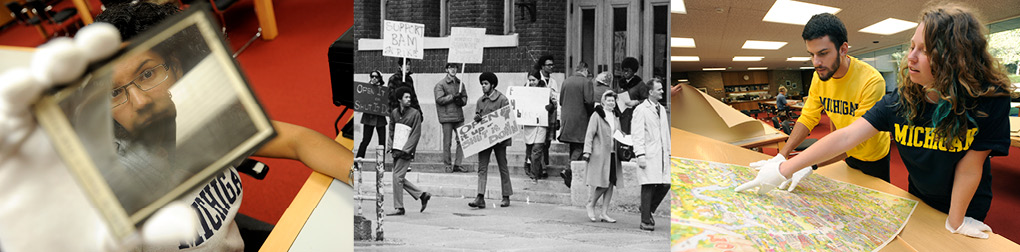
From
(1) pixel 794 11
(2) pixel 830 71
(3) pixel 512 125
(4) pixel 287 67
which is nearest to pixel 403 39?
(3) pixel 512 125

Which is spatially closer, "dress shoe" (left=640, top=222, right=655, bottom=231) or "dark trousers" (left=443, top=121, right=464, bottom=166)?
"dress shoe" (left=640, top=222, right=655, bottom=231)

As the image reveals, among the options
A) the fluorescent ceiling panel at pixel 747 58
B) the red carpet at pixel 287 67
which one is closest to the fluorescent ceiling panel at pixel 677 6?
the fluorescent ceiling panel at pixel 747 58

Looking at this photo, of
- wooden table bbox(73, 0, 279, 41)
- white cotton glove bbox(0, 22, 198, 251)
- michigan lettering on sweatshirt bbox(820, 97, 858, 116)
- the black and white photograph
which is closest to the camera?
white cotton glove bbox(0, 22, 198, 251)

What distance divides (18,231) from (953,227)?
251 centimetres

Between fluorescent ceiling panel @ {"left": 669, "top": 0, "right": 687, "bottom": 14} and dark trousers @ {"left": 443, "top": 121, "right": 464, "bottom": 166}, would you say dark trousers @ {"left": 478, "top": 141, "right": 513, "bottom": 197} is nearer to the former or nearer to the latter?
dark trousers @ {"left": 443, "top": 121, "right": 464, "bottom": 166}

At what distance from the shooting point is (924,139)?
5.73 feet

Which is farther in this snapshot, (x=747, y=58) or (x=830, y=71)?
(x=747, y=58)

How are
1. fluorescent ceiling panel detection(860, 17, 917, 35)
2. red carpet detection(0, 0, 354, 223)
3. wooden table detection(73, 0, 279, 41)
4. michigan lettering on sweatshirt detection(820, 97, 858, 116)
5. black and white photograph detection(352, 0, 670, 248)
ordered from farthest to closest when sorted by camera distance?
wooden table detection(73, 0, 279, 41) → red carpet detection(0, 0, 354, 223) → black and white photograph detection(352, 0, 670, 248) → michigan lettering on sweatshirt detection(820, 97, 858, 116) → fluorescent ceiling panel detection(860, 17, 917, 35)

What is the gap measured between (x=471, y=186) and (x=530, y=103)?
1.58ft

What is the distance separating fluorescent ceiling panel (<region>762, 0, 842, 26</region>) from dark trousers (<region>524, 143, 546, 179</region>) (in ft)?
3.48

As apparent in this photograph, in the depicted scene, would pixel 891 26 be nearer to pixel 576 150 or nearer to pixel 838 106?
pixel 838 106

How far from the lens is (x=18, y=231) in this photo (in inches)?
26.0

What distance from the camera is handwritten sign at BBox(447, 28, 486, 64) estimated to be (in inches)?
86.6

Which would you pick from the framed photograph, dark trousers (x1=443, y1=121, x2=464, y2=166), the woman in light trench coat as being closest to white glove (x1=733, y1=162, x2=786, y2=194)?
the woman in light trench coat
